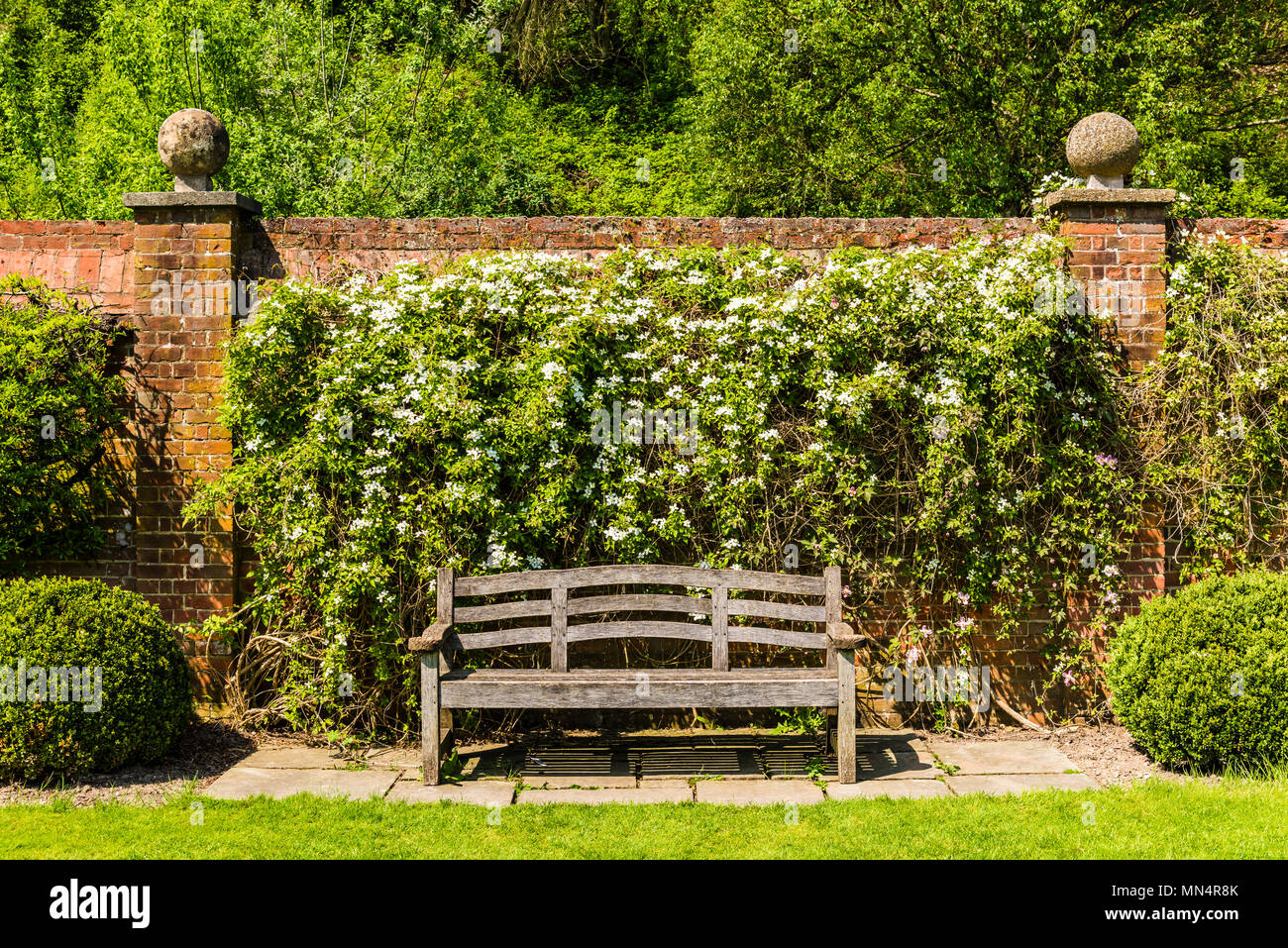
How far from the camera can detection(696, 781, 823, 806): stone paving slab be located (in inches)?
191

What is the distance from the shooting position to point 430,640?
199 inches

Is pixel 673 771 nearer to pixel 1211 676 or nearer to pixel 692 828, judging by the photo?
pixel 692 828

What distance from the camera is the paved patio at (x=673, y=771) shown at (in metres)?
4.97

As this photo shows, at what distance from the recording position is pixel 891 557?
5930 mm

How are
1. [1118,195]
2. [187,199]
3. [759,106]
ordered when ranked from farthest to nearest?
1. [759,106]
2. [1118,195]
3. [187,199]

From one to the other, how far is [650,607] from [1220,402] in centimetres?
366

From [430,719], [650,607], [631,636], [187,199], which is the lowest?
[430,719]

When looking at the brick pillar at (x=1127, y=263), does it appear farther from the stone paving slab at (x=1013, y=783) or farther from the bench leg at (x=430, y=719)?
the bench leg at (x=430, y=719)

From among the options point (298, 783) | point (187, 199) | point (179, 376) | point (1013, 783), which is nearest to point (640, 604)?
point (298, 783)

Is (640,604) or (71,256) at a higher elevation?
(71,256)

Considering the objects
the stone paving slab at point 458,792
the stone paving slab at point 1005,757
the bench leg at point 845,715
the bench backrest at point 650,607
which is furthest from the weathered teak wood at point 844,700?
the stone paving slab at point 458,792

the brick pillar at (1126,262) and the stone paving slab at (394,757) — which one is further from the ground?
the brick pillar at (1126,262)

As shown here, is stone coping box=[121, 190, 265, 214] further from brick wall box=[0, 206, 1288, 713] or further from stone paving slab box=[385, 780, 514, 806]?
stone paving slab box=[385, 780, 514, 806]

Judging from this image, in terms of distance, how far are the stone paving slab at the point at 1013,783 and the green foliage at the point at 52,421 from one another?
5.10 meters
